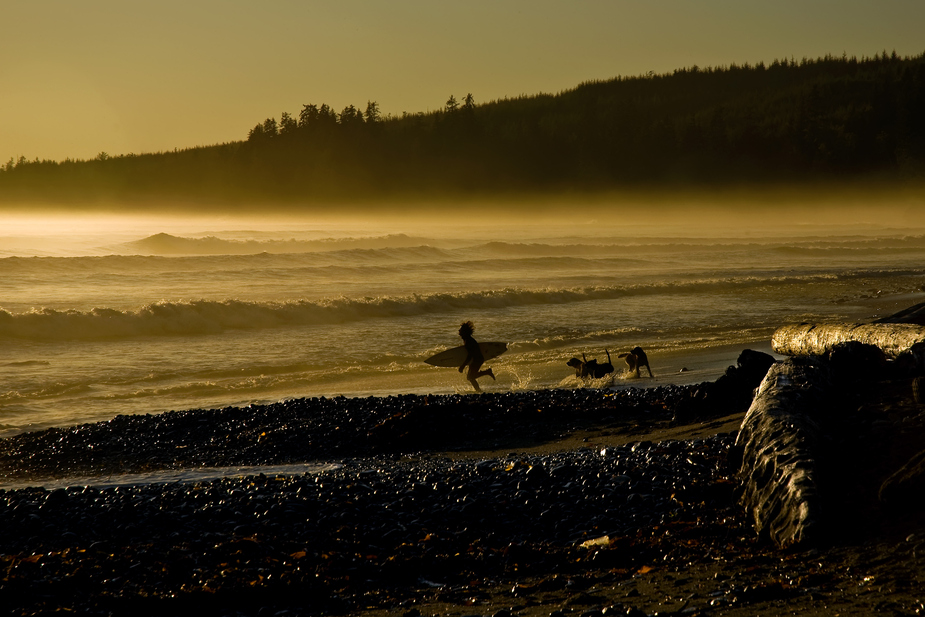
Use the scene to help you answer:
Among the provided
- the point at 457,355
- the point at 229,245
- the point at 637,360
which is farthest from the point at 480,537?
the point at 229,245

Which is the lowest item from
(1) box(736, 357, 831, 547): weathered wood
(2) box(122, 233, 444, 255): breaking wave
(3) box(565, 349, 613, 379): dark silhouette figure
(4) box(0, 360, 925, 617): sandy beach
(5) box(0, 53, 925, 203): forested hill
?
(3) box(565, 349, 613, 379): dark silhouette figure

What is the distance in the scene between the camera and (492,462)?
7.35 m

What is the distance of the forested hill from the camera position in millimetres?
104562

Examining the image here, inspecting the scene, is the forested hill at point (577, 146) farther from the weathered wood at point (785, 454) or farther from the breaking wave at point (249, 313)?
the weathered wood at point (785, 454)

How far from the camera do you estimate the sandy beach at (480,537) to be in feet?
13.0

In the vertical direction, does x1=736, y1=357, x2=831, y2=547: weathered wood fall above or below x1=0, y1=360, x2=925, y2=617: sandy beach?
above

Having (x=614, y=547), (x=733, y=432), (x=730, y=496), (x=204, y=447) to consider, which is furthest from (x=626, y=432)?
(x=204, y=447)

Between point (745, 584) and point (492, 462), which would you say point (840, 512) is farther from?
point (492, 462)

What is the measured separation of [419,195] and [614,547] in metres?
119

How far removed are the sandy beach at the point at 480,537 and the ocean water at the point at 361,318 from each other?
513 cm

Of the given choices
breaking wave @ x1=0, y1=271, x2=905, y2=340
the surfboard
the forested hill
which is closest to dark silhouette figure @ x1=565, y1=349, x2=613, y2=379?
the surfboard

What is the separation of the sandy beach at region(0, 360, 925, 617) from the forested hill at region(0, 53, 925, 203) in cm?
11030

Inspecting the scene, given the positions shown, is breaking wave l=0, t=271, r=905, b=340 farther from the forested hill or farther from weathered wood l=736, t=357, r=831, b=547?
the forested hill

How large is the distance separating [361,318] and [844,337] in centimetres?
1633
